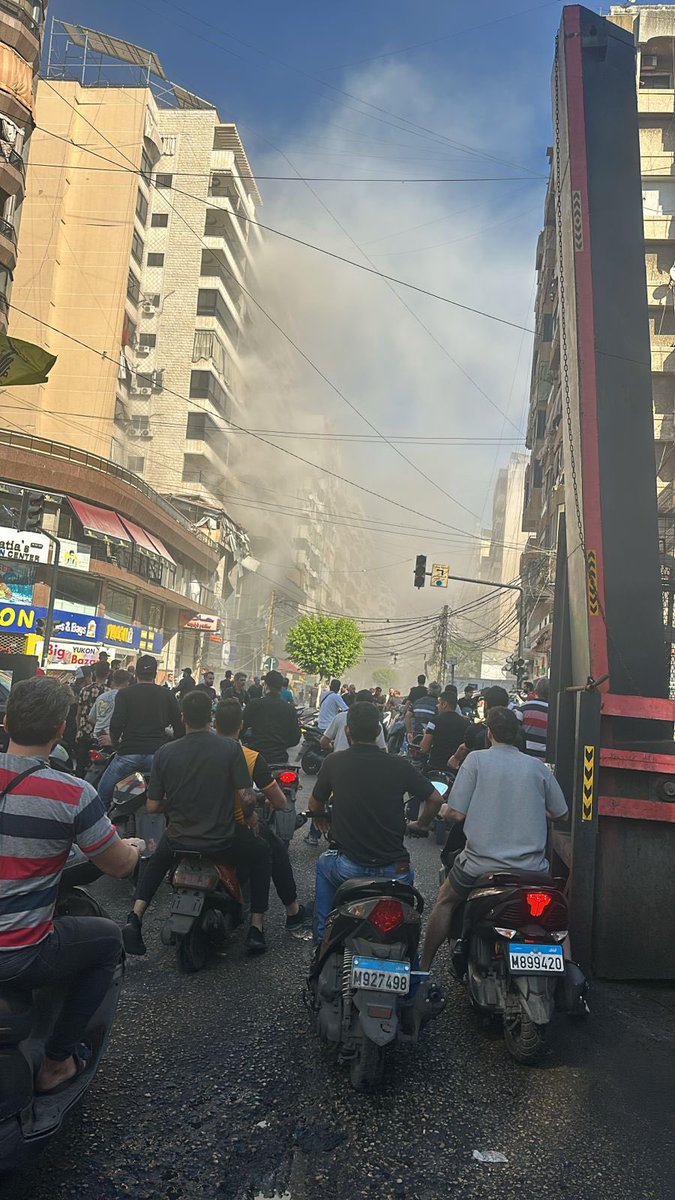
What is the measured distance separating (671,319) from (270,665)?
29202 mm

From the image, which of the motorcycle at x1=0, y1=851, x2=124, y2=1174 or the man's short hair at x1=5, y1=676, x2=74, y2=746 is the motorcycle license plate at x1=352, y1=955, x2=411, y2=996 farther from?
the man's short hair at x1=5, y1=676, x2=74, y2=746

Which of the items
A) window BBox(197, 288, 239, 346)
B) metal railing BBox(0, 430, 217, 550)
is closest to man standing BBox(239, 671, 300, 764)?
metal railing BBox(0, 430, 217, 550)

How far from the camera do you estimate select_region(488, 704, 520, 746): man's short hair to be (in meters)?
4.34

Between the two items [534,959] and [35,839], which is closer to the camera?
[35,839]

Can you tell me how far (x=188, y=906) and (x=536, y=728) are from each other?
13.1 feet

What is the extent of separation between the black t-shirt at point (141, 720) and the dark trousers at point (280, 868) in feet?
5.07

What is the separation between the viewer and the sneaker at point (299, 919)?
Answer: 18.9 ft

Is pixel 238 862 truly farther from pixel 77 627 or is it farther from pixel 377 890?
pixel 77 627

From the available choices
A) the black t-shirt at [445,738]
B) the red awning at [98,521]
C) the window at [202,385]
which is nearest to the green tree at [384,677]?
the window at [202,385]

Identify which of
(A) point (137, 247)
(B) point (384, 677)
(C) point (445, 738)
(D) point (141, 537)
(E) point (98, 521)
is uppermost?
(A) point (137, 247)

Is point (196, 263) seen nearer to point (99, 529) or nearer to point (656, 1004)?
point (99, 529)

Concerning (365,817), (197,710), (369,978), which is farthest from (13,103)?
(369,978)

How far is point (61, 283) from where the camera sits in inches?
1753

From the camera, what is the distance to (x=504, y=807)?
417cm
